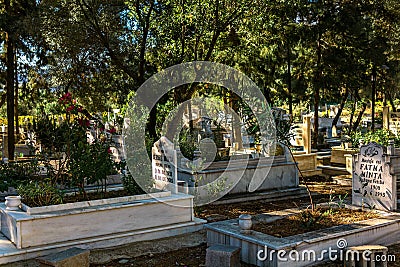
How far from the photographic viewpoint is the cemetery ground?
7.05 m

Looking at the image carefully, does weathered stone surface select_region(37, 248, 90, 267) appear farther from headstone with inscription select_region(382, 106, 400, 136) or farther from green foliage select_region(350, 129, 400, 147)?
headstone with inscription select_region(382, 106, 400, 136)

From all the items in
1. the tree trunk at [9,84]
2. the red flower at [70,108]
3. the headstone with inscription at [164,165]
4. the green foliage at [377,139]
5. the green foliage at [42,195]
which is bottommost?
the green foliage at [42,195]

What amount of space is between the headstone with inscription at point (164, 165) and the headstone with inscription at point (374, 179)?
3396mm

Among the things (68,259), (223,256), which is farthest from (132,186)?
(223,256)

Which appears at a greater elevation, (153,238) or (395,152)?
(395,152)

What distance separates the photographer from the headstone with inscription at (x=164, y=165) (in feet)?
31.4

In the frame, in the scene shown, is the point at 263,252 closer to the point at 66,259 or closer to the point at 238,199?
the point at 66,259

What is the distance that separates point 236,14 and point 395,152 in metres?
6.03

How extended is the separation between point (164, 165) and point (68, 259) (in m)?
3.95

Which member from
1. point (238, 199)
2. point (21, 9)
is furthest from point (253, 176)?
point (21, 9)

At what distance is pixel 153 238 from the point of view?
8195 mm

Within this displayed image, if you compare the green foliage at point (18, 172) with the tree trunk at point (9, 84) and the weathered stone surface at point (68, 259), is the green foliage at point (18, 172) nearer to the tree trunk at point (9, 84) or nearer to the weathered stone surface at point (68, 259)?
the tree trunk at point (9, 84)

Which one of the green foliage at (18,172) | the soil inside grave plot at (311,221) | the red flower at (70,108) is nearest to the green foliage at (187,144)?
the green foliage at (18,172)

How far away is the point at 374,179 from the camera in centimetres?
888
